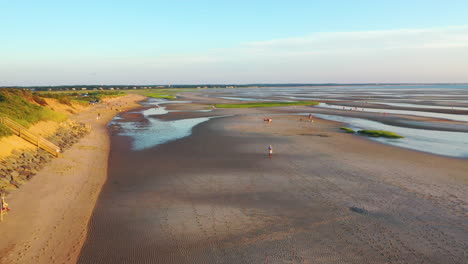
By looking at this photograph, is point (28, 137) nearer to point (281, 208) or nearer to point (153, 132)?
point (153, 132)

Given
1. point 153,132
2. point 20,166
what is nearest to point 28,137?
point 20,166

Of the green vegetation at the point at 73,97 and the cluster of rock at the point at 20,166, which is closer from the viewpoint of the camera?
the cluster of rock at the point at 20,166

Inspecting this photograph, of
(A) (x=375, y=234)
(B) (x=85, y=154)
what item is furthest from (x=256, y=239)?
→ (B) (x=85, y=154)

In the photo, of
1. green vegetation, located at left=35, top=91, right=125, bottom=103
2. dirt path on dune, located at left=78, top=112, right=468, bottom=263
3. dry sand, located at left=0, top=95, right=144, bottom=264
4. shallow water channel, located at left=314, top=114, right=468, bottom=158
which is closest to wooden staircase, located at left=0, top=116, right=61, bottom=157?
dry sand, located at left=0, top=95, right=144, bottom=264

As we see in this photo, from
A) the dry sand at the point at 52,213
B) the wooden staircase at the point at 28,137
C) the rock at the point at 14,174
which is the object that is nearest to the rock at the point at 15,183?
the dry sand at the point at 52,213

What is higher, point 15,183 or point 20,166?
point 20,166

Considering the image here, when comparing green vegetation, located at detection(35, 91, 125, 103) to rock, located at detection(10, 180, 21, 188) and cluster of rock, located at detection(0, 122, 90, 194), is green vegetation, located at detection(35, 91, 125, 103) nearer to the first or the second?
cluster of rock, located at detection(0, 122, 90, 194)

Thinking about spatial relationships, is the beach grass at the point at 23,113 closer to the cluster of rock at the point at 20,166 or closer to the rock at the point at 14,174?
the cluster of rock at the point at 20,166
